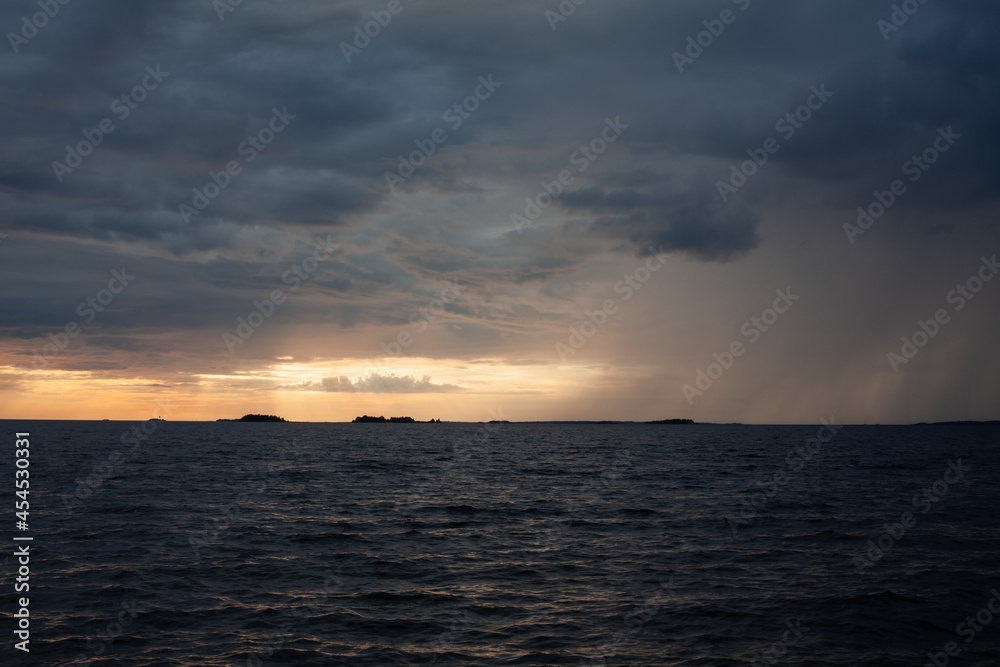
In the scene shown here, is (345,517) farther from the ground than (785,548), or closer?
farther from the ground

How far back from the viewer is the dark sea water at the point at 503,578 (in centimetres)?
1593

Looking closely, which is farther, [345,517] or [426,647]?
[345,517]

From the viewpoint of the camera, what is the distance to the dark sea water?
52.3 ft

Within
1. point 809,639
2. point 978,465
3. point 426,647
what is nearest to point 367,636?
point 426,647

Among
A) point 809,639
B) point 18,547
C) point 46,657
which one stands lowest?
point 809,639

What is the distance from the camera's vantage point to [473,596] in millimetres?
20000

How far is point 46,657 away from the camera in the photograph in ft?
48.8

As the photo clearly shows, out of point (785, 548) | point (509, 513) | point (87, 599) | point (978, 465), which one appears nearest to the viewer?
point (87, 599)

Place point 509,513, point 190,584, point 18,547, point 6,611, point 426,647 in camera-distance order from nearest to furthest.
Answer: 1. point 426,647
2. point 6,611
3. point 190,584
4. point 18,547
5. point 509,513

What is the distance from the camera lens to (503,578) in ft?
72.6

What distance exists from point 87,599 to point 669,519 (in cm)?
2705

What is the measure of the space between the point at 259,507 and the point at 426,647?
83.4ft

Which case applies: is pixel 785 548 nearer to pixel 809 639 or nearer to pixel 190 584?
pixel 809 639

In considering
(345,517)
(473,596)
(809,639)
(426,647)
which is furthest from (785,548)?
(345,517)
